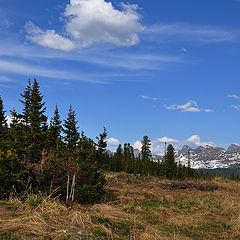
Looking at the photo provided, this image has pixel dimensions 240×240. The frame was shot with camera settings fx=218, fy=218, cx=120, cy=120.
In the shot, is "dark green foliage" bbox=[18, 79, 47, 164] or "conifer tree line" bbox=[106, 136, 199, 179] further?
"conifer tree line" bbox=[106, 136, 199, 179]

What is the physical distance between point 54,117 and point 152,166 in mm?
34833

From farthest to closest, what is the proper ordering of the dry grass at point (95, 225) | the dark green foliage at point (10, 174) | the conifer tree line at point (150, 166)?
1. the conifer tree line at point (150, 166)
2. the dark green foliage at point (10, 174)
3. the dry grass at point (95, 225)

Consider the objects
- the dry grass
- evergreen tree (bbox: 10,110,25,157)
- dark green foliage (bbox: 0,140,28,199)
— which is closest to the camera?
the dry grass

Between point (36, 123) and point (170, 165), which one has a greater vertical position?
point (36, 123)

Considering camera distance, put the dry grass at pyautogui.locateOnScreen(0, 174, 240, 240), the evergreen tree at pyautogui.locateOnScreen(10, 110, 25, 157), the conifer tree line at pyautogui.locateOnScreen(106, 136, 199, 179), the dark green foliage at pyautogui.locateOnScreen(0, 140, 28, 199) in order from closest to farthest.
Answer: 1. the dry grass at pyautogui.locateOnScreen(0, 174, 240, 240)
2. the dark green foliage at pyautogui.locateOnScreen(0, 140, 28, 199)
3. the evergreen tree at pyautogui.locateOnScreen(10, 110, 25, 157)
4. the conifer tree line at pyautogui.locateOnScreen(106, 136, 199, 179)

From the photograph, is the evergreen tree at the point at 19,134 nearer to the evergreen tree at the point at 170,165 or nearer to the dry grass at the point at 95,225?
the dry grass at the point at 95,225

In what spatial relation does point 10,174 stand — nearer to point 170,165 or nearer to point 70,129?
point 70,129

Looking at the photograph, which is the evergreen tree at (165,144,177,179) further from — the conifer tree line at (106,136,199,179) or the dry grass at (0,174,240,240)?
the dry grass at (0,174,240,240)

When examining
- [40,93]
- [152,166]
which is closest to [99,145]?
[40,93]

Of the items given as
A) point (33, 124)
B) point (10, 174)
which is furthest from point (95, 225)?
point (33, 124)

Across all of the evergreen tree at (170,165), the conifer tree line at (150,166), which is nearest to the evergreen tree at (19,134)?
the conifer tree line at (150,166)

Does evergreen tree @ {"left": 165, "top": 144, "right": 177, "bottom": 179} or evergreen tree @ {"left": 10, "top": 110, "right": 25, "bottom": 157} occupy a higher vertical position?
evergreen tree @ {"left": 10, "top": 110, "right": 25, "bottom": 157}

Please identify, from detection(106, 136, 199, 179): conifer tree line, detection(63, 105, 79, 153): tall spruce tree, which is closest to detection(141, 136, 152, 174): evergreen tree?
detection(106, 136, 199, 179): conifer tree line

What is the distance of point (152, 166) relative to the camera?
63188mm
